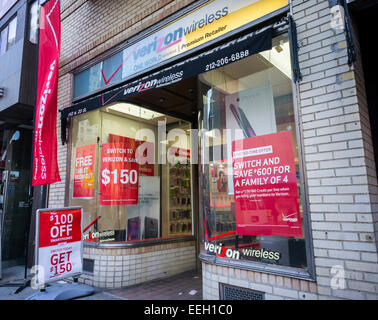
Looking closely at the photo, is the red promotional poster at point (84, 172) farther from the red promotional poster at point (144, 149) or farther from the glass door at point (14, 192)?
the glass door at point (14, 192)

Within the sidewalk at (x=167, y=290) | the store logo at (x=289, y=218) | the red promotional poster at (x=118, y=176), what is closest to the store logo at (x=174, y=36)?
the red promotional poster at (x=118, y=176)

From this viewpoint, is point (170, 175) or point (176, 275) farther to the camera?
point (170, 175)

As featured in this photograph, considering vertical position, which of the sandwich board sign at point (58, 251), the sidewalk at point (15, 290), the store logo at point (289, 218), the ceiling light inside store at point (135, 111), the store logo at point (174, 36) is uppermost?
the store logo at point (174, 36)

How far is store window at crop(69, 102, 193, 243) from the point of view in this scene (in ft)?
18.5

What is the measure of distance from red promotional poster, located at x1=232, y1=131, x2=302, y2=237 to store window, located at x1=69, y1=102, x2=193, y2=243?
2887 mm

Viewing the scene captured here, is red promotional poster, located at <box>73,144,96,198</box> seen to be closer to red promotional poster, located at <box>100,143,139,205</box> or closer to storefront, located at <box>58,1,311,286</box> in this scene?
storefront, located at <box>58,1,311,286</box>

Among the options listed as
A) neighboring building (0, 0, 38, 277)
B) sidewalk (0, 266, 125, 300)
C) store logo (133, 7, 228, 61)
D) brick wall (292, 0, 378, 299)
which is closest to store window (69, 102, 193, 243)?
sidewalk (0, 266, 125, 300)

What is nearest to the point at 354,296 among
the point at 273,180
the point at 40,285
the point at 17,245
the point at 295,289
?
the point at 295,289

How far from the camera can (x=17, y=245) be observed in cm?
778

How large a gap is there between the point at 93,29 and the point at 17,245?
612 cm

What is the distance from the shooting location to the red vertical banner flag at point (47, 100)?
5.66 metres

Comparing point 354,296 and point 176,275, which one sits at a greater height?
point 354,296

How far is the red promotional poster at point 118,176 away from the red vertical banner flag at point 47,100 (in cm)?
100

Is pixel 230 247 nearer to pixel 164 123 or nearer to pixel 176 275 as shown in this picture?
pixel 176 275
